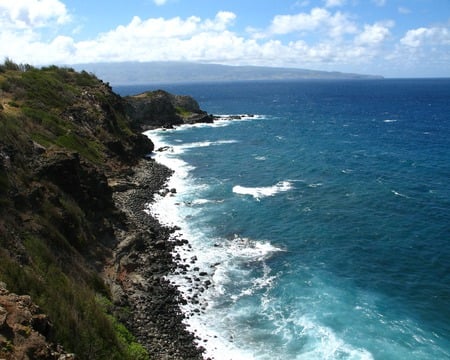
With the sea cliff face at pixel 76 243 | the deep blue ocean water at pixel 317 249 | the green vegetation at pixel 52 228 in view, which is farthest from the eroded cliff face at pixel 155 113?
the green vegetation at pixel 52 228

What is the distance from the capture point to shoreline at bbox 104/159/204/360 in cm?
3256

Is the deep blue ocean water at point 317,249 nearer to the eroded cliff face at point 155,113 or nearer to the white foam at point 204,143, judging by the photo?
the white foam at point 204,143

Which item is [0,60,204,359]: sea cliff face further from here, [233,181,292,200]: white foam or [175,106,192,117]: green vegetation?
[175,106,192,117]: green vegetation

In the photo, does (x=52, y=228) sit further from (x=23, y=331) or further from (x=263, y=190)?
(x=263, y=190)

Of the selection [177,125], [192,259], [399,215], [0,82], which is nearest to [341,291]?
[192,259]

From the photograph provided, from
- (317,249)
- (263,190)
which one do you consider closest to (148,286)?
(317,249)

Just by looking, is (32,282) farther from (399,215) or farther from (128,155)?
(128,155)

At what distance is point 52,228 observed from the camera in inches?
1304

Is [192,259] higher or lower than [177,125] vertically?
lower

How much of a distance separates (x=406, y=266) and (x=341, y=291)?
9.29 metres

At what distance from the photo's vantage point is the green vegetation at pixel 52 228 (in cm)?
2109

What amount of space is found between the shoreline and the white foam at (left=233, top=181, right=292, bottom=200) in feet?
58.4

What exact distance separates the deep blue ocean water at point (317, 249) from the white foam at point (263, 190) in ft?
1.11

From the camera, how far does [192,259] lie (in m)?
46.5
